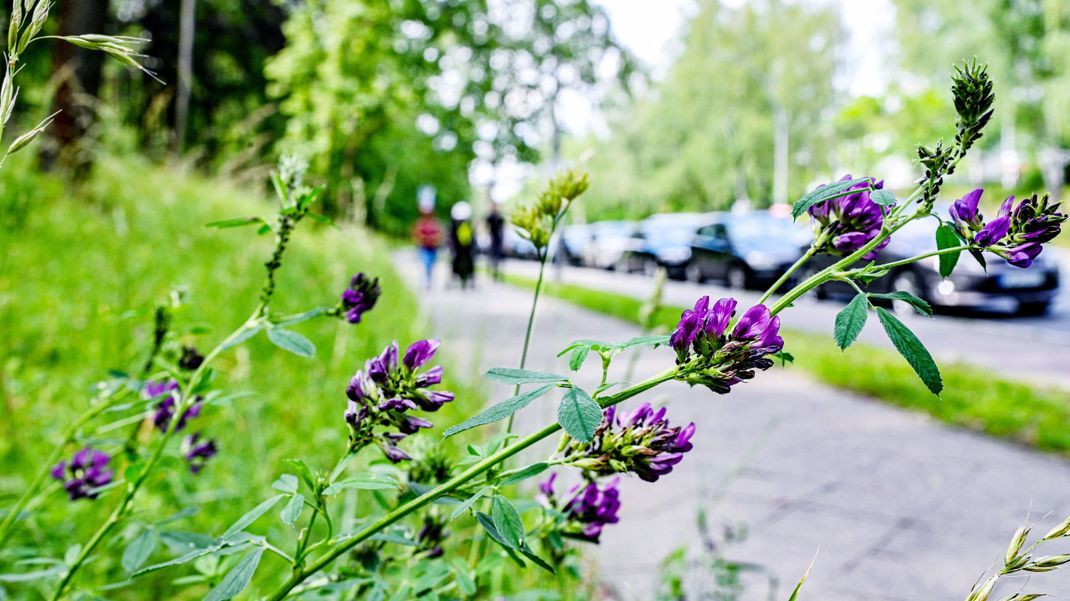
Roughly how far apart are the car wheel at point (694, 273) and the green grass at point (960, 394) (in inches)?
406

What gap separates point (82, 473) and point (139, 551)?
0.30m

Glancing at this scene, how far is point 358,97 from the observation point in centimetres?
962

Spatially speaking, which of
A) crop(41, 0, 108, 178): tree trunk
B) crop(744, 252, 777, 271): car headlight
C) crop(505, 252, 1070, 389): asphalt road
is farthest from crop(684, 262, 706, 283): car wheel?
crop(41, 0, 108, 178): tree trunk

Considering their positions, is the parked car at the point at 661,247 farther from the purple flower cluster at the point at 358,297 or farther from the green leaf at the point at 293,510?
the green leaf at the point at 293,510

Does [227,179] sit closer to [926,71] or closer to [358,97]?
[358,97]

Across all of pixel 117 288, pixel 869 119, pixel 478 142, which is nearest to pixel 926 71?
pixel 869 119

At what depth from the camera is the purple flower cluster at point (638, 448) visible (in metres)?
0.54

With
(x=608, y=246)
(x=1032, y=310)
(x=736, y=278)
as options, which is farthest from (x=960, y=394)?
(x=608, y=246)

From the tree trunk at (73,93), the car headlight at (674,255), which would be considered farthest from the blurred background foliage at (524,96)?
the car headlight at (674,255)

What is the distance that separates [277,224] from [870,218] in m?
0.53

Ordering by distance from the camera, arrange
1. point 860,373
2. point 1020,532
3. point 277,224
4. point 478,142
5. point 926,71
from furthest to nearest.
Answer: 1. point 926,71
2. point 478,142
3. point 860,373
4. point 277,224
5. point 1020,532

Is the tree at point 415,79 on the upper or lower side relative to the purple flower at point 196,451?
upper

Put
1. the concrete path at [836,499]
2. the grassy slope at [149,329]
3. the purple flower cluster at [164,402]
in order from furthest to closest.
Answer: the concrete path at [836,499], the grassy slope at [149,329], the purple flower cluster at [164,402]

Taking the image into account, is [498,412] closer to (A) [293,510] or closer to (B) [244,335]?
(A) [293,510]
